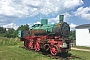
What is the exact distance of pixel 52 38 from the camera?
1703cm

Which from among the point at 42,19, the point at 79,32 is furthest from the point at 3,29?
the point at 42,19

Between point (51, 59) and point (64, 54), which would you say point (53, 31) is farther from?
point (51, 59)

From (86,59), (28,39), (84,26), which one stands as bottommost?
(86,59)

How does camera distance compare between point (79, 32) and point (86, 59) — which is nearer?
point (86, 59)

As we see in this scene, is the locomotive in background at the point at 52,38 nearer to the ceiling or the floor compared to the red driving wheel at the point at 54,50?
nearer to the ceiling

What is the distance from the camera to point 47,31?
1797 cm

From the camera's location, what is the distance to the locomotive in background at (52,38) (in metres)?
15.6

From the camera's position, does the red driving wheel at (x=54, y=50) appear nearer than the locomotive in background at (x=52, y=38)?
No

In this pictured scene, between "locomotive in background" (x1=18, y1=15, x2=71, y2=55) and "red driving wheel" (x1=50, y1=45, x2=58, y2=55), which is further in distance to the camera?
"red driving wheel" (x1=50, y1=45, x2=58, y2=55)

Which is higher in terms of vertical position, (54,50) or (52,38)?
(52,38)

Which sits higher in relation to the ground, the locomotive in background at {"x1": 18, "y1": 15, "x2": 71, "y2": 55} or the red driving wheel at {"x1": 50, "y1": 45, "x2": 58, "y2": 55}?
the locomotive in background at {"x1": 18, "y1": 15, "x2": 71, "y2": 55}

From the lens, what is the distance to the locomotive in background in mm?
15550

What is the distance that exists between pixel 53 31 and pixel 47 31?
3.56 feet

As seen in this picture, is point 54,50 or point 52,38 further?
point 52,38
